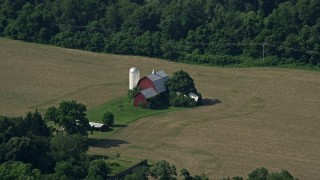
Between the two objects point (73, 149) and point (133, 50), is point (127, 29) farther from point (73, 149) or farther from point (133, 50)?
point (73, 149)

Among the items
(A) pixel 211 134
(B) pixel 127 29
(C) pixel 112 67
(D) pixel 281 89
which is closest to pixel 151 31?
(B) pixel 127 29

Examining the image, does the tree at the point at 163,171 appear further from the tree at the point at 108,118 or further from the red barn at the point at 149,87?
the red barn at the point at 149,87

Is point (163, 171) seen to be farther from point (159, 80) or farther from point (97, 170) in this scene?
point (159, 80)

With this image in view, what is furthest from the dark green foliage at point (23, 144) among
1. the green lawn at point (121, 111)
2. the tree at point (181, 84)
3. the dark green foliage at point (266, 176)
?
the tree at point (181, 84)

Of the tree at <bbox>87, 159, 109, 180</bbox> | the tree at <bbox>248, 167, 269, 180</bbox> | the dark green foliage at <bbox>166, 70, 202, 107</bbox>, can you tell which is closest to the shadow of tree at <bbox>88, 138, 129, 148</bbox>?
the tree at <bbox>87, 159, 109, 180</bbox>

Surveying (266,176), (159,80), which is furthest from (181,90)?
(266,176)

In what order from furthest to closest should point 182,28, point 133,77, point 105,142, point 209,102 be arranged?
point 182,28, point 133,77, point 209,102, point 105,142

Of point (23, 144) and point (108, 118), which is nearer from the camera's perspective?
point (23, 144)
